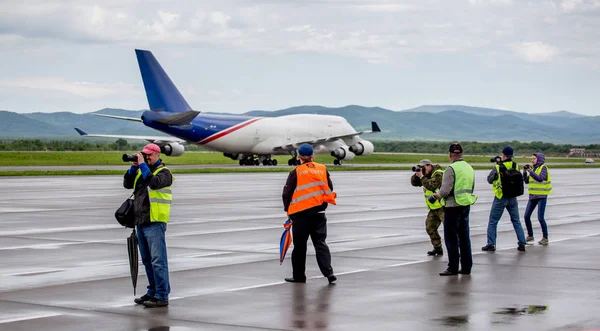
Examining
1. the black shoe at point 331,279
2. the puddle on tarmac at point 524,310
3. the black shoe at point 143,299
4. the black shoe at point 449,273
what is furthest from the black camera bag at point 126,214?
the black shoe at point 449,273

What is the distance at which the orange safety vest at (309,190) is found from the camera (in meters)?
14.0

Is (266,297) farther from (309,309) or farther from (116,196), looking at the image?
(116,196)

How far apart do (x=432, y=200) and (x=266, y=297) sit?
4315 millimetres

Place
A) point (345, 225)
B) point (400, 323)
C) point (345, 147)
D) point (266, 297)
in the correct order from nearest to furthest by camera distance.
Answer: point (400, 323) → point (266, 297) → point (345, 225) → point (345, 147)

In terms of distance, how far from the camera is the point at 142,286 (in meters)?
13.3

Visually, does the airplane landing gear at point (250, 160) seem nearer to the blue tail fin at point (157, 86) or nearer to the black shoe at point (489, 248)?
the blue tail fin at point (157, 86)

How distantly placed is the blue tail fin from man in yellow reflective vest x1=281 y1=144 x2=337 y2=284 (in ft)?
162

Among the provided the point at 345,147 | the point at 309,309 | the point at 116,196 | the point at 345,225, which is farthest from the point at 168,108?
the point at 309,309

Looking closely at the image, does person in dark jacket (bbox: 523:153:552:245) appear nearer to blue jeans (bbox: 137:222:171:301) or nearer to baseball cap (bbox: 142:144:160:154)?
baseball cap (bbox: 142:144:160:154)

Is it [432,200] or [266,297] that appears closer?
[266,297]

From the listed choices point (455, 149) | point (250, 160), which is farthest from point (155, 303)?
point (250, 160)

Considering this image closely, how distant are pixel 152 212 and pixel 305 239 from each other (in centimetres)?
283

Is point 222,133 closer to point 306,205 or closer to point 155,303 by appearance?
point 306,205

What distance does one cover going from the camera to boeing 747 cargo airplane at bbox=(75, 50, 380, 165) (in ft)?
205
